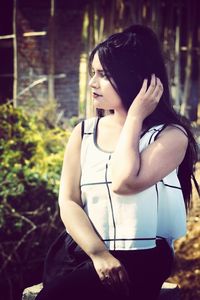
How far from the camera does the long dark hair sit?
82.4 inches

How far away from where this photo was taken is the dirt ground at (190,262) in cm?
529

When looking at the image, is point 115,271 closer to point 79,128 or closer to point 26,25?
point 79,128

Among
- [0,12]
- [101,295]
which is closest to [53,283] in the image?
[101,295]

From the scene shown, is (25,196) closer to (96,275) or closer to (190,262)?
(190,262)

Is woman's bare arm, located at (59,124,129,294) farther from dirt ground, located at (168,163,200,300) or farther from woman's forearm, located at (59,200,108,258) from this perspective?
dirt ground, located at (168,163,200,300)

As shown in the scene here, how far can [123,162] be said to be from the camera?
6.61 feet

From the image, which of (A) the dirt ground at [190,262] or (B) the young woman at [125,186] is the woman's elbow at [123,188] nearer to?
(B) the young woman at [125,186]

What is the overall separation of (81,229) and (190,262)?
3719 mm

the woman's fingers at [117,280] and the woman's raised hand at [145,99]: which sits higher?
the woman's raised hand at [145,99]

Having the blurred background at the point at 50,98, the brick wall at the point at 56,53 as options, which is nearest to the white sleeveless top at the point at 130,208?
the blurred background at the point at 50,98

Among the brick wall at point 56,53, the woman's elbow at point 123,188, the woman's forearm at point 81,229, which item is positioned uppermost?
the brick wall at point 56,53

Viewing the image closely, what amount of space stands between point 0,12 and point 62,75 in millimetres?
2342

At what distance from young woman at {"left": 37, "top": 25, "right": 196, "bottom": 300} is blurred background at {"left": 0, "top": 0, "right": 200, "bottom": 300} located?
2679mm

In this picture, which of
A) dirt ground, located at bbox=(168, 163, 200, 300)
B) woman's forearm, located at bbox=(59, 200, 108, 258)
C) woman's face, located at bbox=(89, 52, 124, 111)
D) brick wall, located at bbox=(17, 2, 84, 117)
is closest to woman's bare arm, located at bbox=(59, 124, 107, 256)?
woman's forearm, located at bbox=(59, 200, 108, 258)
